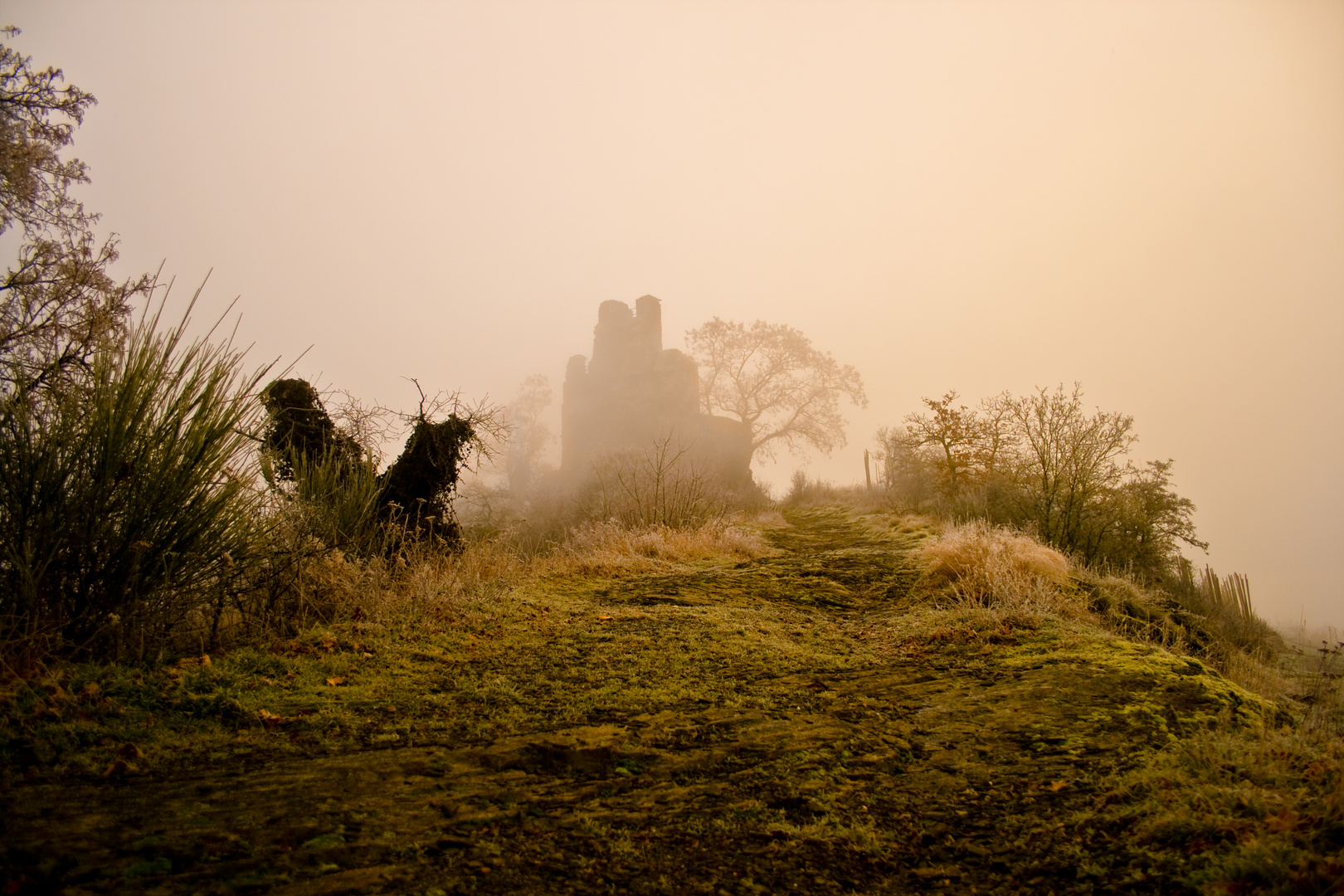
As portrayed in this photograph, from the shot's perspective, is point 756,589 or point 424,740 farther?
point 756,589

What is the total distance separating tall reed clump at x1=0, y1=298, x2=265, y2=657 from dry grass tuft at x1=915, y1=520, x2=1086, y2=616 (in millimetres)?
5931

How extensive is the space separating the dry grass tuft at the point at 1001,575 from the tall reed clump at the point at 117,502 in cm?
593

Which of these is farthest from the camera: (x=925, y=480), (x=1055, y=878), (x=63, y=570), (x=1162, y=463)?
(x=925, y=480)

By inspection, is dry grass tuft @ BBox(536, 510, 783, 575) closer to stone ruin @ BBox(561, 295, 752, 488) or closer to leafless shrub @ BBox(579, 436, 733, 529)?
leafless shrub @ BBox(579, 436, 733, 529)

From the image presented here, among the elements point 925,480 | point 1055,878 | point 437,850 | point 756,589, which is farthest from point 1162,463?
point 437,850

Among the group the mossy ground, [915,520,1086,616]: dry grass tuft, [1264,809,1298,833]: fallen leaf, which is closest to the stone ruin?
[915,520,1086,616]: dry grass tuft

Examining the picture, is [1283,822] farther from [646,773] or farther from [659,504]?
[659,504]

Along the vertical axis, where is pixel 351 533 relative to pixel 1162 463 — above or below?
below

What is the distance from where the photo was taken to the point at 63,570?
3277 mm

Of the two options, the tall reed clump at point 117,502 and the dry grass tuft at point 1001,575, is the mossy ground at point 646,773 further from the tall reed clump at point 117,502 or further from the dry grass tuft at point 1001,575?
the dry grass tuft at point 1001,575

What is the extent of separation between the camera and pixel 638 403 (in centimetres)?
3772

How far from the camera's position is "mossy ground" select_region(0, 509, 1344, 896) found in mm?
1953

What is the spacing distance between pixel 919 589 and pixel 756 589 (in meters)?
1.73

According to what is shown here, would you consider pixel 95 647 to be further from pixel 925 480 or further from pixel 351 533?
pixel 925 480
